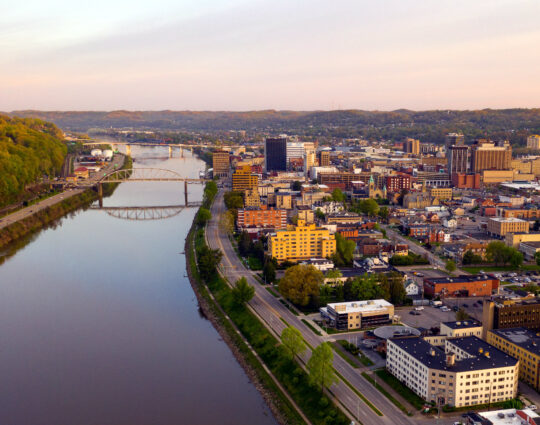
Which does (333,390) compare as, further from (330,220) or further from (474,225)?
(474,225)

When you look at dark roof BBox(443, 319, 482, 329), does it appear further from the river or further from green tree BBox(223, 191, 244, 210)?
green tree BBox(223, 191, 244, 210)

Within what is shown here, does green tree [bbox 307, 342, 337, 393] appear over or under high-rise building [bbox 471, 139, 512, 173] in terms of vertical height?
under

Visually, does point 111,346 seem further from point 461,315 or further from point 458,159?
point 458,159

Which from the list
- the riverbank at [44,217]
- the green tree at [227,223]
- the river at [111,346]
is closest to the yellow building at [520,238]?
the green tree at [227,223]

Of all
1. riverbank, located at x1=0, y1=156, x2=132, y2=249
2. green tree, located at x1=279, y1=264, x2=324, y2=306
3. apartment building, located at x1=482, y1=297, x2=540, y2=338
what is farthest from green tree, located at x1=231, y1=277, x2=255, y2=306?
riverbank, located at x1=0, y1=156, x2=132, y2=249

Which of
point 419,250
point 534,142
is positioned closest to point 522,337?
point 419,250

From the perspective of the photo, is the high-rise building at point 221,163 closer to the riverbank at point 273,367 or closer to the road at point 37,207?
the road at point 37,207
